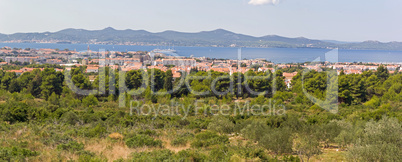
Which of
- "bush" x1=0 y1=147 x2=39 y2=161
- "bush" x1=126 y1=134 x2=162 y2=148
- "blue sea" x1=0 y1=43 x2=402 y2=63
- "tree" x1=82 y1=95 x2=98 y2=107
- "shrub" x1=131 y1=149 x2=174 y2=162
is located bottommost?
"tree" x1=82 y1=95 x2=98 y2=107

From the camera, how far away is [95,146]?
6.20 meters

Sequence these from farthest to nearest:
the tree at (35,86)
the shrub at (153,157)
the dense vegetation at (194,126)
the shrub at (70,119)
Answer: the tree at (35,86) → the shrub at (70,119) → the dense vegetation at (194,126) → the shrub at (153,157)

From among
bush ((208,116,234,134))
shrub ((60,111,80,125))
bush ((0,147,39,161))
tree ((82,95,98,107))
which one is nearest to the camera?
bush ((0,147,39,161))

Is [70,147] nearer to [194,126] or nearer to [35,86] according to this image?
[194,126]

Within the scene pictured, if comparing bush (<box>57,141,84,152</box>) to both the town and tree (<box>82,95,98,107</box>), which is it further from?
the town

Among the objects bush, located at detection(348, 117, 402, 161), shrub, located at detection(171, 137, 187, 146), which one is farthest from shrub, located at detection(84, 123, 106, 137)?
bush, located at detection(348, 117, 402, 161)

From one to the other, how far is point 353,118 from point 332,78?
935cm

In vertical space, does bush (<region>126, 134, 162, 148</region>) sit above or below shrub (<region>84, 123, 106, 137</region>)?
above

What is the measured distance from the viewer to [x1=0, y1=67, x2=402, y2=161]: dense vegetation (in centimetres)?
525

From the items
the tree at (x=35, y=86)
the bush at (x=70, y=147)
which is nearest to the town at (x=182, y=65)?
the tree at (x=35, y=86)

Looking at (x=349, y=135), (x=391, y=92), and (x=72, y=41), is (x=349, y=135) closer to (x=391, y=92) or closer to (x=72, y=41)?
(x=391, y=92)

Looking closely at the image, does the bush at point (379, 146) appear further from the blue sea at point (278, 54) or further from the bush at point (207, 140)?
the blue sea at point (278, 54)

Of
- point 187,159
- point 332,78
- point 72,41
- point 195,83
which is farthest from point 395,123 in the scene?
point 72,41

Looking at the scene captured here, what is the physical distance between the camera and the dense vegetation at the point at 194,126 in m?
5.25
